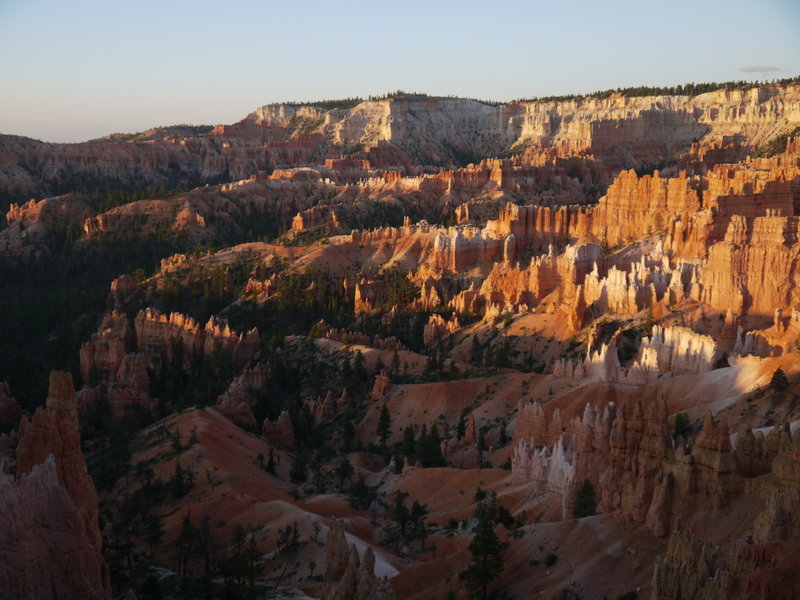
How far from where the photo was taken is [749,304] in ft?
207

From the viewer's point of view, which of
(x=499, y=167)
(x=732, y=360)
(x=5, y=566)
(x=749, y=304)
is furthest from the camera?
(x=499, y=167)

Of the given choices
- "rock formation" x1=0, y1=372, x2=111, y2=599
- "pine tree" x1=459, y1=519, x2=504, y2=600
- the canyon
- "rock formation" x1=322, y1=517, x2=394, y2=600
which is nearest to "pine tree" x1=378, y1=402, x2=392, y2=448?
the canyon

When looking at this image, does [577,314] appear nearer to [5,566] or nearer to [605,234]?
[605,234]

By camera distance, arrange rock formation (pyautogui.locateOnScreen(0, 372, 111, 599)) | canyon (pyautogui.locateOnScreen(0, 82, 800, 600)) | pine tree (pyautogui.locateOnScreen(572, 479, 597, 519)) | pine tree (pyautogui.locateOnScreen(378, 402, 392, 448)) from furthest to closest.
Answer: pine tree (pyautogui.locateOnScreen(378, 402, 392, 448)) < pine tree (pyautogui.locateOnScreen(572, 479, 597, 519)) < canyon (pyautogui.locateOnScreen(0, 82, 800, 600)) < rock formation (pyautogui.locateOnScreen(0, 372, 111, 599))

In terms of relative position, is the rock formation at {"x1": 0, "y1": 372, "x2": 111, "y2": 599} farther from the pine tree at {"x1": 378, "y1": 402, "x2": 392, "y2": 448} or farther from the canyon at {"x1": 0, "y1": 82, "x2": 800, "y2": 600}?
the pine tree at {"x1": 378, "y1": 402, "x2": 392, "y2": 448}

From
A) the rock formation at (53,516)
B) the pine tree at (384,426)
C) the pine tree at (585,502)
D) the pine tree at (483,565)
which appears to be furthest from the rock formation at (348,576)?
the pine tree at (384,426)

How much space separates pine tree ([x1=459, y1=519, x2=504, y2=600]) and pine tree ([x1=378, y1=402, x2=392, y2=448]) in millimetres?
27979

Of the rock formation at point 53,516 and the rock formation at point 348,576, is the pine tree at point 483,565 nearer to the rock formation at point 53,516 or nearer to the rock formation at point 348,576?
the rock formation at point 348,576

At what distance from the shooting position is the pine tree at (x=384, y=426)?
192ft

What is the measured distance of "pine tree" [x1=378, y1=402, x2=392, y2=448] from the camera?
192 ft

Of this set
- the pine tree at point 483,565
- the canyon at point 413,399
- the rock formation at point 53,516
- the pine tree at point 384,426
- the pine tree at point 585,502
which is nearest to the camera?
the rock formation at point 53,516

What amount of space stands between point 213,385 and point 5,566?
1891 inches

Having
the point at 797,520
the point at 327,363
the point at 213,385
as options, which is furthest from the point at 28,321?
the point at 797,520

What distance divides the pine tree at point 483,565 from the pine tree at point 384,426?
91.8 feet
